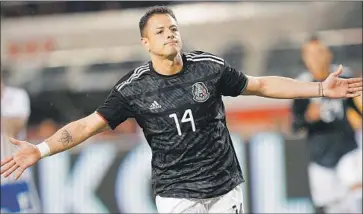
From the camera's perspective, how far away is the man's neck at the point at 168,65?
5441 mm

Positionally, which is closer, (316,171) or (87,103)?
(316,171)

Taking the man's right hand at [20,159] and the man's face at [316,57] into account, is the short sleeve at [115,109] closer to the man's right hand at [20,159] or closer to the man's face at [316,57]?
the man's right hand at [20,159]

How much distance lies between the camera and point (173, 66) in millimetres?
5457

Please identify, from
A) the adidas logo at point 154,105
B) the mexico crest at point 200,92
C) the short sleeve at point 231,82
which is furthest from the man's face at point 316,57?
the adidas logo at point 154,105

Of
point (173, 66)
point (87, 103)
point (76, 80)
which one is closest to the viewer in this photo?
point (173, 66)

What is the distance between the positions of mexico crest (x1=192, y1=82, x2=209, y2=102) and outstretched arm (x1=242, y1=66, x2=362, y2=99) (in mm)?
275

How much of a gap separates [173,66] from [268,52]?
445 cm

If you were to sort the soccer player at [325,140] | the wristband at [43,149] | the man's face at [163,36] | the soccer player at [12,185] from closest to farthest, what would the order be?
the man's face at [163,36] → the wristband at [43,149] → the soccer player at [325,140] → the soccer player at [12,185]

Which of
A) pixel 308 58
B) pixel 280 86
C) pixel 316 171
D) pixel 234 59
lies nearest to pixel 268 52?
pixel 234 59

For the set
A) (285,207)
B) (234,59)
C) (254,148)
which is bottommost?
(285,207)

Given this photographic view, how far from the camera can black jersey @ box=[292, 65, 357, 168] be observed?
8.45 meters

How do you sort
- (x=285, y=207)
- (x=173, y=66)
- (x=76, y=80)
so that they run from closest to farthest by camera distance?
(x=173, y=66) < (x=285, y=207) < (x=76, y=80)

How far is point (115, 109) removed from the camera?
18.1 ft

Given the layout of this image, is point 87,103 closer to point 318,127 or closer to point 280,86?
point 318,127
